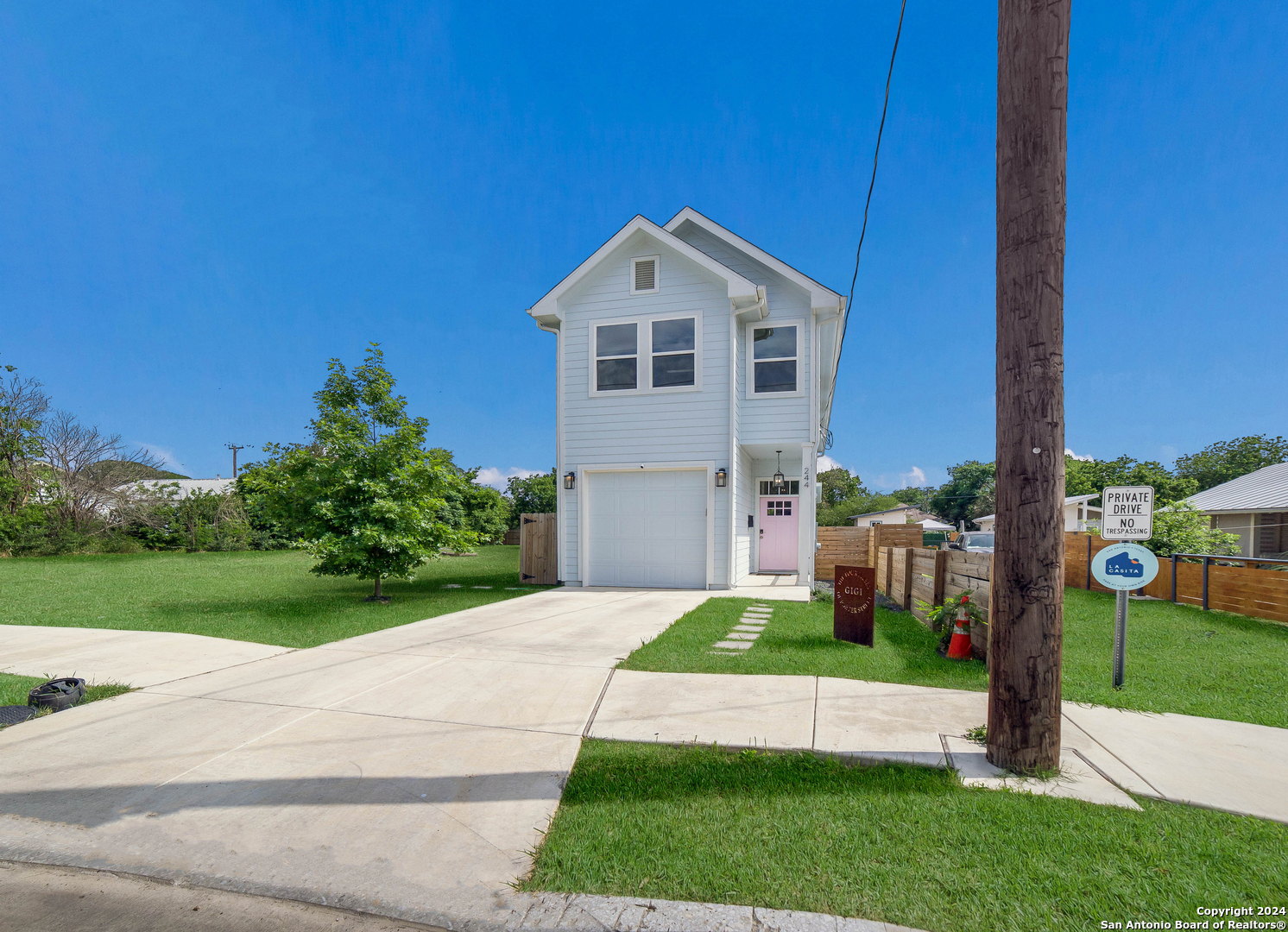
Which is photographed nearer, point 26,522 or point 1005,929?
point 1005,929

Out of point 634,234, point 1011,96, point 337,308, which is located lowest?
point 1011,96

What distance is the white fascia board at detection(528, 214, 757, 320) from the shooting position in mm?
10562

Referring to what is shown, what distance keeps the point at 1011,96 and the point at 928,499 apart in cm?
8868

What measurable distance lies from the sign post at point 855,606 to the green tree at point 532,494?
25.6m

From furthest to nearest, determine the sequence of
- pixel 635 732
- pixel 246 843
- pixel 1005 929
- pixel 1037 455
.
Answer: pixel 635 732 → pixel 1037 455 → pixel 246 843 → pixel 1005 929

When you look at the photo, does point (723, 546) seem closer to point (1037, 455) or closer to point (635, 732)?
point (635, 732)

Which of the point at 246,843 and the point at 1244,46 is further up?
the point at 1244,46

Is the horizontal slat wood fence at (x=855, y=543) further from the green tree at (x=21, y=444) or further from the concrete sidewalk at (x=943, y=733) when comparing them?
the green tree at (x=21, y=444)

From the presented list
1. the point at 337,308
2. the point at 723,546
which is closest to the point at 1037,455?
the point at 723,546

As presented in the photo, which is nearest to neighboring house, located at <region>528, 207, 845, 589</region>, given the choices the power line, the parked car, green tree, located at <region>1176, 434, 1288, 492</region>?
the power line

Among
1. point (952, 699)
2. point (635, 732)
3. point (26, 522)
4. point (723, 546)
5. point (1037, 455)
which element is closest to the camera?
point (1037, 455)

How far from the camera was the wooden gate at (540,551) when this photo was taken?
1234cm

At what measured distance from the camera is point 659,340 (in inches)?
442

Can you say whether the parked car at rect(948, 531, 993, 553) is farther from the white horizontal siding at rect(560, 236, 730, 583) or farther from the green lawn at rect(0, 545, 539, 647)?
the green lawn at rect(0, 545, 539, 647)
